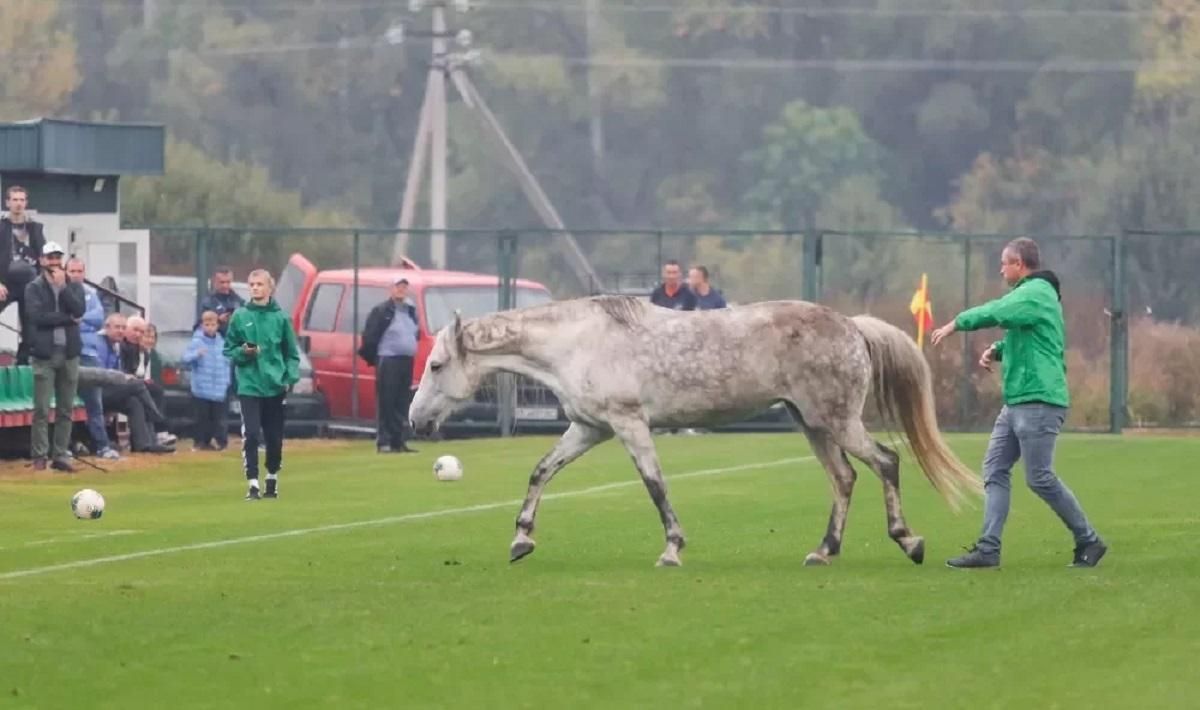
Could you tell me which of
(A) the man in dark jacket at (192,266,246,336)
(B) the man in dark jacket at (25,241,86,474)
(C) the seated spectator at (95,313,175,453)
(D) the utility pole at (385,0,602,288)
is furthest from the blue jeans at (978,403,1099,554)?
(D) the utility pole at (385,0,602,288)

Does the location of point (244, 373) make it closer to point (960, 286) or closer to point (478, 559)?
point (478, 559)

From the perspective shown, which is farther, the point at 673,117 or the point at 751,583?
the point at 673,117

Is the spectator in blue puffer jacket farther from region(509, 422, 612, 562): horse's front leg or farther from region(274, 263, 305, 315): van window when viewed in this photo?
region(509, 422, 612, 562): horse's front leg

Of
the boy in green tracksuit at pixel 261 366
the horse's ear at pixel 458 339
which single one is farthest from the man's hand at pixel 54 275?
the horse's ear at pixel 458 339

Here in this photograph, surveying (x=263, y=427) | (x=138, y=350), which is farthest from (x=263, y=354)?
(x=138, y=350)

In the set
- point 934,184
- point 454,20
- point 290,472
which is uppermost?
point 454,20

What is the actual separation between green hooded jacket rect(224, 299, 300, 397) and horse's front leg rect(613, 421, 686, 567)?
6.86 m

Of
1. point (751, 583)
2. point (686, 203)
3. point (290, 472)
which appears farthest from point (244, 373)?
point (686, 203)

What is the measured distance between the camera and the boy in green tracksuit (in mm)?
22625

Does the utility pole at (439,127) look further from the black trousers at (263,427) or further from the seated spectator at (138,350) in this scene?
the black trousers at (263,427)

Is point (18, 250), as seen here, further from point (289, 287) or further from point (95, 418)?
point (289, 287)

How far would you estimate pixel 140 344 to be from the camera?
29.4m

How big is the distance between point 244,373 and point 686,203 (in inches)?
2301

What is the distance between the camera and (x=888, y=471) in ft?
53.0
